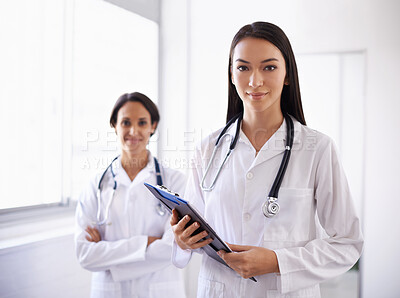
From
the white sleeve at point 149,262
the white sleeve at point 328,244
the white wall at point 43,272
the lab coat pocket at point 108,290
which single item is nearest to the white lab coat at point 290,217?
the white sleeve at point 328,244

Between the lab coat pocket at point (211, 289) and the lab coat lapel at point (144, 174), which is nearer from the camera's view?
the lab coat pocket at point (211, 289)

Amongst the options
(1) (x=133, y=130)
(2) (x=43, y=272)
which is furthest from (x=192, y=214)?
(2) (x=43, y=272)

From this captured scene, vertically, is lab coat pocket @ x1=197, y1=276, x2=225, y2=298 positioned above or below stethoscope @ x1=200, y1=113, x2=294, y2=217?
below

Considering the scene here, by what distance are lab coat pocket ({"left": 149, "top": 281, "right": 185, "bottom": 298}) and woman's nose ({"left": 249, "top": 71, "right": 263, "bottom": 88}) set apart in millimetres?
1059

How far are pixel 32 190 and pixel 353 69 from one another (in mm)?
2001

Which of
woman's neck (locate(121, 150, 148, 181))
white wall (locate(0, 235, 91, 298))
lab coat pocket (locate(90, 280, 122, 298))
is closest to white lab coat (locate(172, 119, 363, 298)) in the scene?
lab coat pocket (locate(90, 280, 122, 298))

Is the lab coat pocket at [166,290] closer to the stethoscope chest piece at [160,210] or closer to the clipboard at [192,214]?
the stethoscope chest piece at [160,210]

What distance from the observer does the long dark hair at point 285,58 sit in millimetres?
1204

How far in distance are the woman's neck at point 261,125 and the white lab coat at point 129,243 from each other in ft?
Answer: 2.11

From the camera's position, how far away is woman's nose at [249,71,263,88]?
1.17m

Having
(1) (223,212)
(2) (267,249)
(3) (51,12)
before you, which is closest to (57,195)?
(3) (51,12)

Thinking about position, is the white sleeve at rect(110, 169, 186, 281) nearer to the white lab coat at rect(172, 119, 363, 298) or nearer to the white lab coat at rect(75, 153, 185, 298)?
the white lab coat at rect(75, 153, 185, 298)

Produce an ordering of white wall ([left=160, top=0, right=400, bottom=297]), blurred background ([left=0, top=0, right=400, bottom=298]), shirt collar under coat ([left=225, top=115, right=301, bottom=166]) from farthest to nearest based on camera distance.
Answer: white wall ([left=160, top=0, right=400, bottom=297]), blurred background ([left=0, top=0, right=400, bottom=298]), shirt collar under coat ([left=225, top=115, right=301, bottom=166])

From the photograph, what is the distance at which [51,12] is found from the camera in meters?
2.29
